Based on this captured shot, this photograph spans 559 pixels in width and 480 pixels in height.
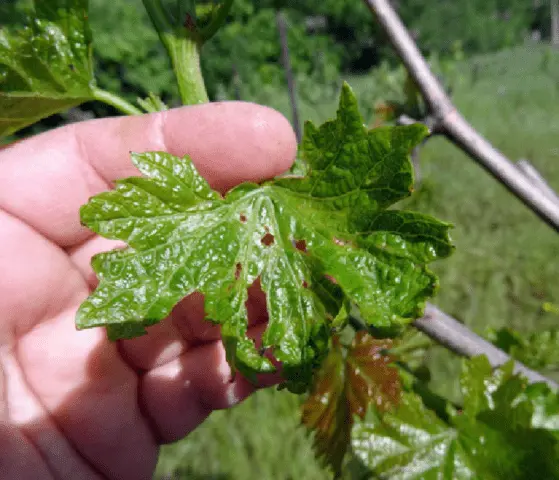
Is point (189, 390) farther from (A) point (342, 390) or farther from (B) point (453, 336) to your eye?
(B) point (453, 336)

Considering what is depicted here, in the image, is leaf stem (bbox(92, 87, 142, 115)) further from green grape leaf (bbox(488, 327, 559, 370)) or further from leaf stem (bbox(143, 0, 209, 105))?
green grape leaf (bbox(488, 327, 559, 370))

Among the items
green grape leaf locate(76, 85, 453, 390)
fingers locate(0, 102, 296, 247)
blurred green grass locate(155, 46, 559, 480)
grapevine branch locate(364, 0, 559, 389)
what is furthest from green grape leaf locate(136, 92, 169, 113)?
blurred green grass locate(155, 46, 559, 480)

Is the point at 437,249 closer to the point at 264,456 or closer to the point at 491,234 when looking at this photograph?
the point at 264,456

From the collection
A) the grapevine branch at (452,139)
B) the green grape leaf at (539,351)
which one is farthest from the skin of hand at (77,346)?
the green grape leaf at (539,351)

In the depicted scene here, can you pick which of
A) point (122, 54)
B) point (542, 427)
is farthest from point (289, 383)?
point (122, 54)

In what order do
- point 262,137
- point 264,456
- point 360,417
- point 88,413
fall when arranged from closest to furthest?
point 262,137, point 360,417, point 88,413, point 264,456

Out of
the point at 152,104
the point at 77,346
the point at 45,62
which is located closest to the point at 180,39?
the point at 152,104
